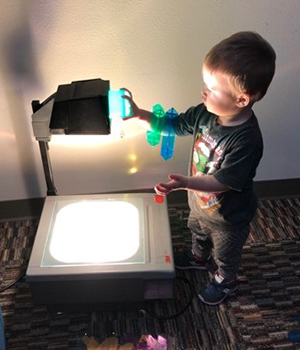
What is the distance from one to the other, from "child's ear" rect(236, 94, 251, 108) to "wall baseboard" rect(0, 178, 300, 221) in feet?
2.59

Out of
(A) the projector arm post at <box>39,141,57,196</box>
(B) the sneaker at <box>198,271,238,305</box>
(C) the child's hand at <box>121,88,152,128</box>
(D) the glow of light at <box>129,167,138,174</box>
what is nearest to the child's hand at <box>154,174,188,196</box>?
(C) the child's hand at <box>121,88,152,128</box>

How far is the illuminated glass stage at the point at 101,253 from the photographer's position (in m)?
1.28

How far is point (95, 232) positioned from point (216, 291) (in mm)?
483

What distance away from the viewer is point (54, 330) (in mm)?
1464

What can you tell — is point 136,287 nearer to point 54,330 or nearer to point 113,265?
point 113,265

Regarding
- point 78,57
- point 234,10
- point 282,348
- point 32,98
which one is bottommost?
point 282,348

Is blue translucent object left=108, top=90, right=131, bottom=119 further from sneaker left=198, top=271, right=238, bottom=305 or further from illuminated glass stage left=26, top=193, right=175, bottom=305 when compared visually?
sneaker left=198, top=271, right=238, bottom=305

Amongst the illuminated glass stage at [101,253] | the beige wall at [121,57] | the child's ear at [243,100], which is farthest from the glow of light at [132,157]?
the child's ear at [243,100]

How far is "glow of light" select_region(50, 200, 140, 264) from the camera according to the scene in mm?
1313

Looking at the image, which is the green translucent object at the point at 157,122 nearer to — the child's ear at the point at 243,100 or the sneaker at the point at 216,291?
the child's ear at the point at 243,100

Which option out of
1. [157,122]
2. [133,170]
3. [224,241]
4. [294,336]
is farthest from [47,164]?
[294,336]

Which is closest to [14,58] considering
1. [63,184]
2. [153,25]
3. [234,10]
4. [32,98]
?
[32,98]

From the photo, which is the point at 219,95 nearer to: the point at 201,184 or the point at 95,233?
the point at 201,184

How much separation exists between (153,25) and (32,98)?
0.45 m
